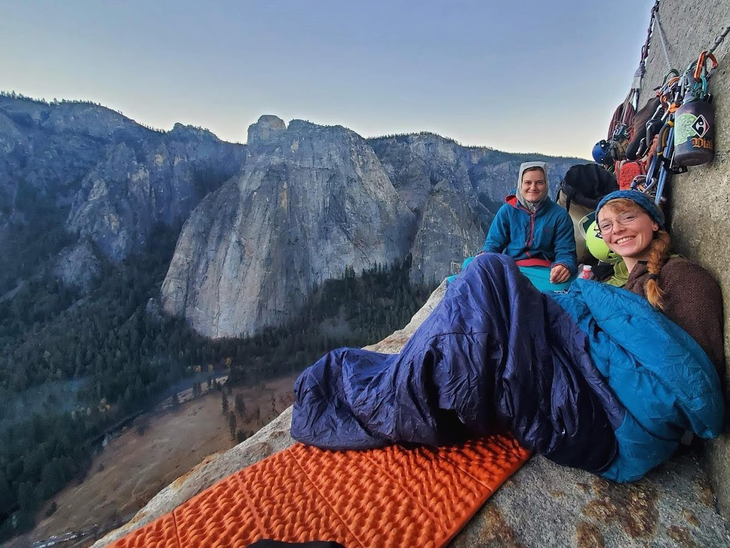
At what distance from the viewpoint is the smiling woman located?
140cm

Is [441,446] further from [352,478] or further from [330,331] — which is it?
[330,331]

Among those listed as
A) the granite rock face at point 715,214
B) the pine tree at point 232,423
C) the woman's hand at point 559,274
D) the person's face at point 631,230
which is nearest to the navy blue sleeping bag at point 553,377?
the granite rock face at point 715,214

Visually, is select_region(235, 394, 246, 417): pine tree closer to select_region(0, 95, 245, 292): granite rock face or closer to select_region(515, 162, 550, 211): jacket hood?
select_region(515, 162, 550, 211): jacket hood

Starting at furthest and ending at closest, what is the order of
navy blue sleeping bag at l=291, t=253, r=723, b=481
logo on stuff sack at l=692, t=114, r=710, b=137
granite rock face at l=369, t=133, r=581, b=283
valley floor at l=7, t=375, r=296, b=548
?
granite rock face at l=369, t=133, r=581, b=283, valley floor at l=7, t=375, r=296, b=548, logo on stuff sack at l=692, t=114, r=710, b=137, navy blue sleeping bag at l=291, t=253, r=723, b=481

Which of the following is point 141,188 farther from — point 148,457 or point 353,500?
point 353,500

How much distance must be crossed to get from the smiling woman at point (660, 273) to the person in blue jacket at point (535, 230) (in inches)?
43.1

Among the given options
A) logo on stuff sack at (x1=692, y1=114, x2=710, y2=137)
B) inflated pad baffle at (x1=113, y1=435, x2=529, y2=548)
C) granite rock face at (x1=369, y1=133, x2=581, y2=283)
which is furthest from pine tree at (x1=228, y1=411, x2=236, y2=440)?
granite rock face at (x1=369, y1=133, x2=581, y2=283)

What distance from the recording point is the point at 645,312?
1390 millimetres

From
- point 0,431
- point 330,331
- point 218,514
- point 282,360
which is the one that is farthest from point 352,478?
point 0,431

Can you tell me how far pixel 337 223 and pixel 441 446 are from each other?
3250cm

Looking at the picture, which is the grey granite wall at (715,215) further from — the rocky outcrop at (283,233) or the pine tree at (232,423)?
the rocky outcrop at (283,233)

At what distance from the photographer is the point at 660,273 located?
1.61 m

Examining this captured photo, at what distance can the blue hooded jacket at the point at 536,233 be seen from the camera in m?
3.11

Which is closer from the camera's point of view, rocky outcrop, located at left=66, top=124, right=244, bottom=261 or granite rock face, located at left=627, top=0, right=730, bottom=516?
granite rock face, located at left=627, top=0, right=730, bottom=516
